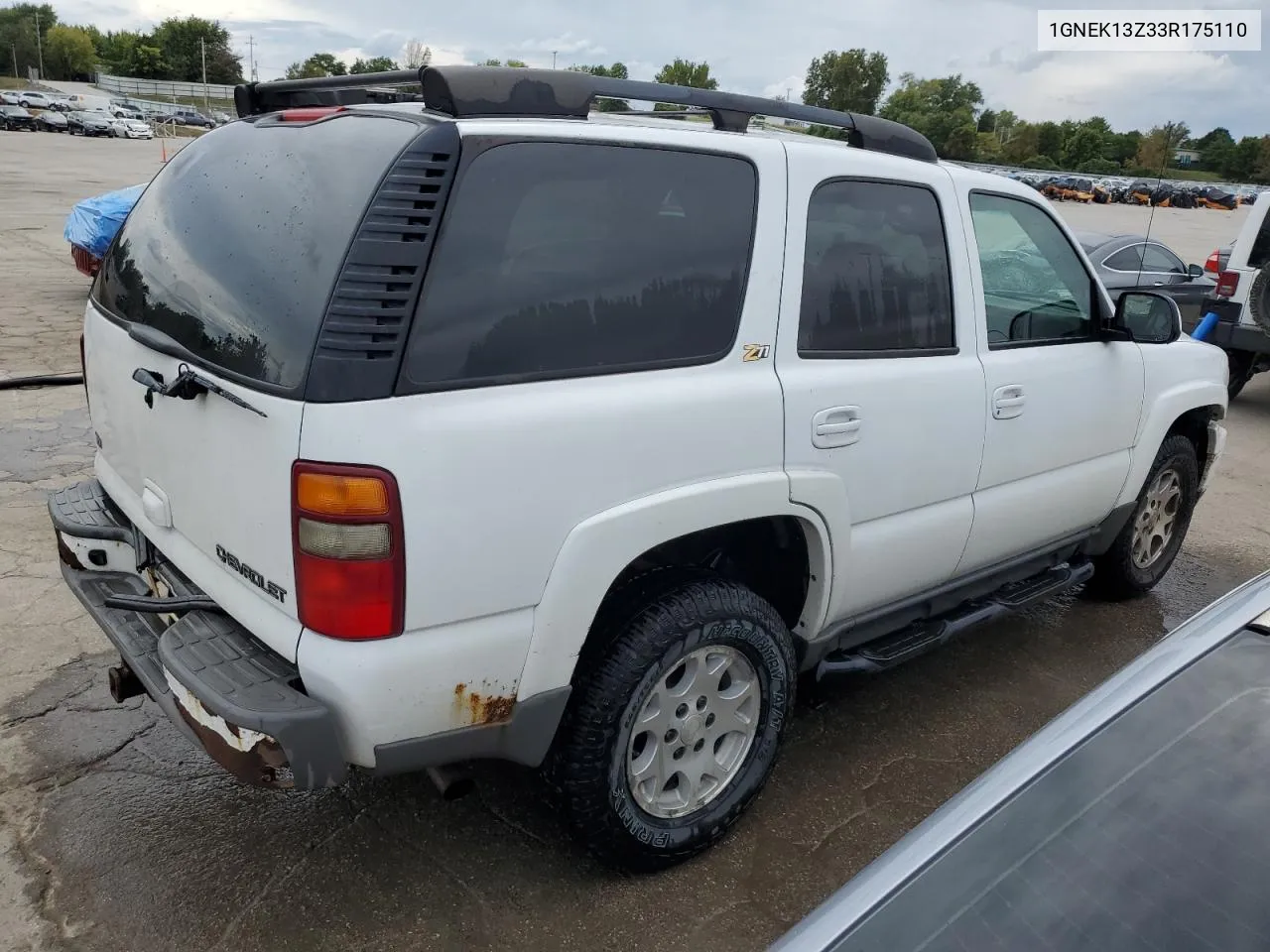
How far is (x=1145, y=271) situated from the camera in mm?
9977

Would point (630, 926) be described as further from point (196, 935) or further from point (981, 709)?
point (981, 709)

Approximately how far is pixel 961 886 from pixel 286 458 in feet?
4.73

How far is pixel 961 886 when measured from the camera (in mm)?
1323

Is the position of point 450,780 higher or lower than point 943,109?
lower

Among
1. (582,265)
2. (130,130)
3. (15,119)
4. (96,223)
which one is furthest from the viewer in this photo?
(130,130)

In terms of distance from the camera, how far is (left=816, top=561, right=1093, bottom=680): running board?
309cm

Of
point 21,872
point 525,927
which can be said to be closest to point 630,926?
point 525,927

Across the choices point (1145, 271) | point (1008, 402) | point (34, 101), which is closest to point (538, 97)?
point (1008, 402)

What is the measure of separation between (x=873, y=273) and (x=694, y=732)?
1421 millimetres

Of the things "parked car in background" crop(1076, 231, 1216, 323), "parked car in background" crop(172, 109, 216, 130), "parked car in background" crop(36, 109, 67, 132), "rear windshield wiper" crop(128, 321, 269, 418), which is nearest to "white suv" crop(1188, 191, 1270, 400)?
"parked car in background" crop(1076, 231, 1216, 323)

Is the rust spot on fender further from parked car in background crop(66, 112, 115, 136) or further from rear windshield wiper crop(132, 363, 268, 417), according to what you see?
parked car in background crop(66, 112, 115, 136)

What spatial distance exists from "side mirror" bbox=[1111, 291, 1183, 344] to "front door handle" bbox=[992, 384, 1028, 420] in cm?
70

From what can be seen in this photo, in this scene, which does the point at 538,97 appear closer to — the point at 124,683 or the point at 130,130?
the point at 124,683

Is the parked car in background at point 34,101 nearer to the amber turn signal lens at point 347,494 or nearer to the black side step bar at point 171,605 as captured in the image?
the black side step bar at point 171,605
